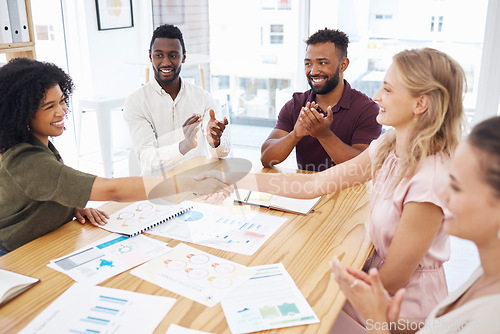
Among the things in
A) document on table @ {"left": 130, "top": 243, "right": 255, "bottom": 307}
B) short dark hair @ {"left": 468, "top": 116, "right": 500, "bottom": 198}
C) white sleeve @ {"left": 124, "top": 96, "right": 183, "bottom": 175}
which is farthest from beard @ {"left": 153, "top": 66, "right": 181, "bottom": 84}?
short dark hair @ {"left": 468, "top": 116, "right": 500, "bottom": 198}

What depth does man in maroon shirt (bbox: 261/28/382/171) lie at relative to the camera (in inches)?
84.4

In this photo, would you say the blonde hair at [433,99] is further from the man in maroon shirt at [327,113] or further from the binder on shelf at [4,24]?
the binder on shelf at [4,24]

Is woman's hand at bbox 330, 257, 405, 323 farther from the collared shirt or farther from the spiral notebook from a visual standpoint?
the collared shirt

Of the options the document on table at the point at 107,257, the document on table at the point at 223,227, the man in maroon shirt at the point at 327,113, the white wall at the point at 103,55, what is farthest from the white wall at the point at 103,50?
the document on table at the point at 107,257

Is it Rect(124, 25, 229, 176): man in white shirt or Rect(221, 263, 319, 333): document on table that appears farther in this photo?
Rect(124, 25, 229, 176): man in white shirt

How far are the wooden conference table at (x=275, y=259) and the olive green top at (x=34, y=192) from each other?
64mm

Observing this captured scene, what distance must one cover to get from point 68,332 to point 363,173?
3.61 feet

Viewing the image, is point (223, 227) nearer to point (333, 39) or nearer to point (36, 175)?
point (36, 175)

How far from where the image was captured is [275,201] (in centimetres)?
165

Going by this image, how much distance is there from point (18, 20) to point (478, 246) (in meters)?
2.62

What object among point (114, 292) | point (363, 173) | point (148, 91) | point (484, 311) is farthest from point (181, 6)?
point (484, 311)

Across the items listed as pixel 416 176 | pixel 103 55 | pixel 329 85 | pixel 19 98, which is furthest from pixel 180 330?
pixel 103 55

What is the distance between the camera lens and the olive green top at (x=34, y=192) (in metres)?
1.28

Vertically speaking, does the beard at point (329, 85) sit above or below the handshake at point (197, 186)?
above
